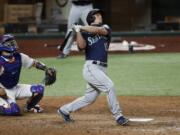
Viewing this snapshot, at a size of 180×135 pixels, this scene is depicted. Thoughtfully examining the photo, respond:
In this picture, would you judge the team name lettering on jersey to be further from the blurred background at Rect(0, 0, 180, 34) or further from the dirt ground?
the blurred background at Rect(0, 0, 180, 34)

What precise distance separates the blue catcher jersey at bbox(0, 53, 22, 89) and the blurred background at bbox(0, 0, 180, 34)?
873 cm

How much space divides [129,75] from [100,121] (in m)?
4.61

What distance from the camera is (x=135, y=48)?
647 inches

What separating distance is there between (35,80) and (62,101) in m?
2.24

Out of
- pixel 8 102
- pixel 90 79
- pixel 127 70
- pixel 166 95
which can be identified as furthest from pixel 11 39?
pixel 127 70

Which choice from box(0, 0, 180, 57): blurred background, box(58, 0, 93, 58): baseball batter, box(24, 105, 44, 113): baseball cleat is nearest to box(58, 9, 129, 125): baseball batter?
box(24, 105, 44, 113): baseball cleat

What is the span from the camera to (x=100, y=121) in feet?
23.2

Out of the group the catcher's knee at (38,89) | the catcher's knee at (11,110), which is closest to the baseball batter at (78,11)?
the catcher's knee at (38,89)

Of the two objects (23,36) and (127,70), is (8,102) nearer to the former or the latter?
(127,70)

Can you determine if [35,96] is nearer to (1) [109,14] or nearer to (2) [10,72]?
(2) [10,72]

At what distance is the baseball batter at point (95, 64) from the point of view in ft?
22.1

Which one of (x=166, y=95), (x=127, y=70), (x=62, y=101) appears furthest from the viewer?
(x=127, y=70)

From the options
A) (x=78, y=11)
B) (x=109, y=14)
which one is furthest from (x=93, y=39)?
(x=109, y=14)

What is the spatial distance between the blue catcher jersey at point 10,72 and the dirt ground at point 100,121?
42cm
